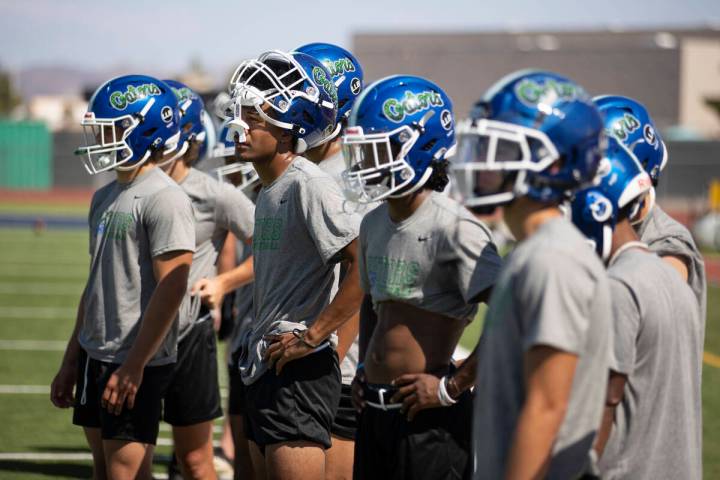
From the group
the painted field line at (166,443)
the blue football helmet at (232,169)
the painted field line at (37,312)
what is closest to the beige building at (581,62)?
the painted field line at (37,312)

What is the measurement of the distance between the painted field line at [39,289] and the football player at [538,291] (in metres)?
14.6

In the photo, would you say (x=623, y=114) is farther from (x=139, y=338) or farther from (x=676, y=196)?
(x=676, y=196)

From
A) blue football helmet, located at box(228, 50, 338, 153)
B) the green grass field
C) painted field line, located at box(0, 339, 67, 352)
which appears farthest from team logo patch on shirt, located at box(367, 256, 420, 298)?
painted field line, located at box(0, 339, 67, 352)

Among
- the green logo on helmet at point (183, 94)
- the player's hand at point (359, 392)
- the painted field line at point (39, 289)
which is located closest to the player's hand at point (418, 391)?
the player's hand at point (359, 392)

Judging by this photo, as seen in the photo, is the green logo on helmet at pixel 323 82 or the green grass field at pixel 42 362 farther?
the green grass field at pixel 42 362

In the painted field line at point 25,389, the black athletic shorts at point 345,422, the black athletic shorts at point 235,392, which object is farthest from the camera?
the painted field line at point 25,389

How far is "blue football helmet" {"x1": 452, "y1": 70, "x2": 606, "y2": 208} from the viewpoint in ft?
10.5

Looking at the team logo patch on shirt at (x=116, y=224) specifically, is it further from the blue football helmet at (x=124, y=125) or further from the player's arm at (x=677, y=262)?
the player's arm at (x=677, y=262)

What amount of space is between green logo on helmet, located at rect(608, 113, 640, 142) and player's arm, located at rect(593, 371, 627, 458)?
1630mm

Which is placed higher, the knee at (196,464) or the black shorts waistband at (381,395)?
the black shorts waistband at (381,395)

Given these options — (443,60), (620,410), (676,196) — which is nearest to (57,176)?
(443,60)

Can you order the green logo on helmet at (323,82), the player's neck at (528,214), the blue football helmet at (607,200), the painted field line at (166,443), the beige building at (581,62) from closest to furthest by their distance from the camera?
1. the player's neck at (528,214)
2. the blue football helmet at (607,200)
3. the green logo on helmet at (323,82)
4. the painted field line at (166,443)
5. the beige building at (581,62)

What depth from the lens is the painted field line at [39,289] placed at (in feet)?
56.3

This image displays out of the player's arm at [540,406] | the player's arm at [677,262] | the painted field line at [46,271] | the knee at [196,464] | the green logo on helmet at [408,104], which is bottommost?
the painted field line at [46,271]
